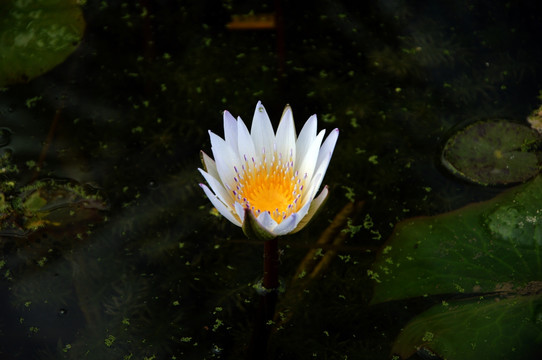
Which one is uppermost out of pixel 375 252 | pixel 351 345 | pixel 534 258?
pixel 534 258

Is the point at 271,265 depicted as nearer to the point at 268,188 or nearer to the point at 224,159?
the point at 268,188

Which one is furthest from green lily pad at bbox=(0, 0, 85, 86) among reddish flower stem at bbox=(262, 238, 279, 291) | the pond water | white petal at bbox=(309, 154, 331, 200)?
white petal at bbox=(309, 154, 331, 200)

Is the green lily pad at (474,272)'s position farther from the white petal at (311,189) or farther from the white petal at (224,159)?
the white petal at (224,159)

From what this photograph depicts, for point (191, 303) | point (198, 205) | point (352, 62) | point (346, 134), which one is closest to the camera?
point (191, 303)

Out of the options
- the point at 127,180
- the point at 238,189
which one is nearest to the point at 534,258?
the point at 238,189

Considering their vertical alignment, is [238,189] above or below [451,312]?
above

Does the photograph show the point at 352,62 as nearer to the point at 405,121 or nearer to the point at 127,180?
the point at 405,121

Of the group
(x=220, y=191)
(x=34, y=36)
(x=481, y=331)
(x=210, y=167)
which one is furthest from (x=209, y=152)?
(x=481, y=331)
